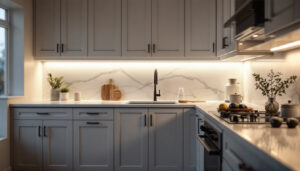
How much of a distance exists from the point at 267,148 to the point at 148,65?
111 inches

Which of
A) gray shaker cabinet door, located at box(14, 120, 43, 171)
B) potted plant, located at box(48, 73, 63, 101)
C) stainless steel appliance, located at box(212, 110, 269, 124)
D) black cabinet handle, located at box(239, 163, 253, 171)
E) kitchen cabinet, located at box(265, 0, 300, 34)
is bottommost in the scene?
gray shaker cabinet door, located at box(14, 120, 43, 171)

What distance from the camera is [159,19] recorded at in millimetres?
3531

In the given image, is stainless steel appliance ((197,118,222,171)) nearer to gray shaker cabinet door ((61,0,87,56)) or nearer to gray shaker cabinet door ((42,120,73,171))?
gray shaker cabinet door ((42,120,73,171))

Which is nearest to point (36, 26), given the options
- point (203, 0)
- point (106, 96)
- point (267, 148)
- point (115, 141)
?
point (106, 96)

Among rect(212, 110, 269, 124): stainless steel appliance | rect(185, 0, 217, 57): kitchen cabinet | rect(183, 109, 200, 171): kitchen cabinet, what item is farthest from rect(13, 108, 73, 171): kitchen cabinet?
rect(212, 110, 269, 124): stainless steel appliance

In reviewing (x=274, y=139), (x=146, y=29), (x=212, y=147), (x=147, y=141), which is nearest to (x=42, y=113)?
(x=147, y=141)

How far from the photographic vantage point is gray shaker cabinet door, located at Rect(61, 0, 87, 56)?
3.56 meters

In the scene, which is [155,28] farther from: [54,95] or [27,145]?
[27,145]

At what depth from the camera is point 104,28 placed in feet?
11.7

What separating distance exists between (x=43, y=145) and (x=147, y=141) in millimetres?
1212

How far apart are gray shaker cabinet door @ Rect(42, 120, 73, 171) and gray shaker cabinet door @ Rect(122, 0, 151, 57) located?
45.8 inches

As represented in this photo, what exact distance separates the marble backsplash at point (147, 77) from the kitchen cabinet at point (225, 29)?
0.55 metres

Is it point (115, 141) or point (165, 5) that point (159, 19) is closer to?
point (165, 5)

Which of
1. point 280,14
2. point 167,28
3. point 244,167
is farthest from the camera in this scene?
point 167,28
